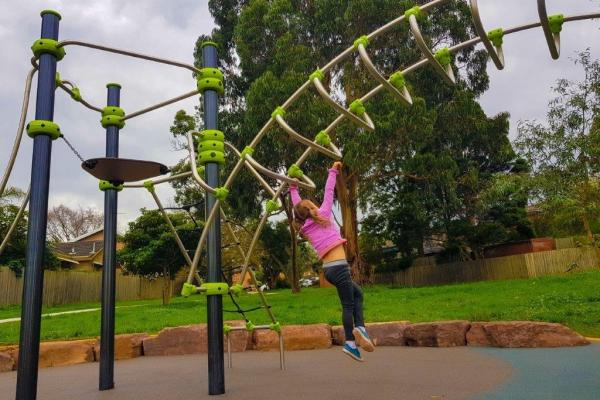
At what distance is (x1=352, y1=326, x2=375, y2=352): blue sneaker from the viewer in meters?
3.20

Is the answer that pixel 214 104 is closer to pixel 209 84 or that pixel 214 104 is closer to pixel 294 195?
pixel 209 84

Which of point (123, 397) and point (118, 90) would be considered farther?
point (118, 90)

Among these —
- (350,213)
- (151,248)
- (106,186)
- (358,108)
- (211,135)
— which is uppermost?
(350,213)

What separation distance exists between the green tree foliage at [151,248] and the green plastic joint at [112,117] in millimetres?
12524

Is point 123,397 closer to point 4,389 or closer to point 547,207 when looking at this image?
point 4,389

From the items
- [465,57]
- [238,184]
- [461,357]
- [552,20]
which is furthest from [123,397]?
[465,57]

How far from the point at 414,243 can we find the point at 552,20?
2001 cm

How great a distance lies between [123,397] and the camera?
3412 millimetres

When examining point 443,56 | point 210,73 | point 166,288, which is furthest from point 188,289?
point 166,288

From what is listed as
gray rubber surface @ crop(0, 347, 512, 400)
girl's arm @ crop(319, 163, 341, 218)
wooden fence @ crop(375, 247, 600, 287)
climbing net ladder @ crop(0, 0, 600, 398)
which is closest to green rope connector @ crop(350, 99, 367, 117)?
climbing net ladder @ crop(0, 0, 600, 398)

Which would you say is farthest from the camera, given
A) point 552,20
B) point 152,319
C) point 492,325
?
point 152,319

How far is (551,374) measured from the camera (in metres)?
3.47

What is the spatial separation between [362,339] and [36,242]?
6.87 ft

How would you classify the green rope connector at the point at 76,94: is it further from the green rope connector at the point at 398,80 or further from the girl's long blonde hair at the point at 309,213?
the green rope connector at the point at 398,80
